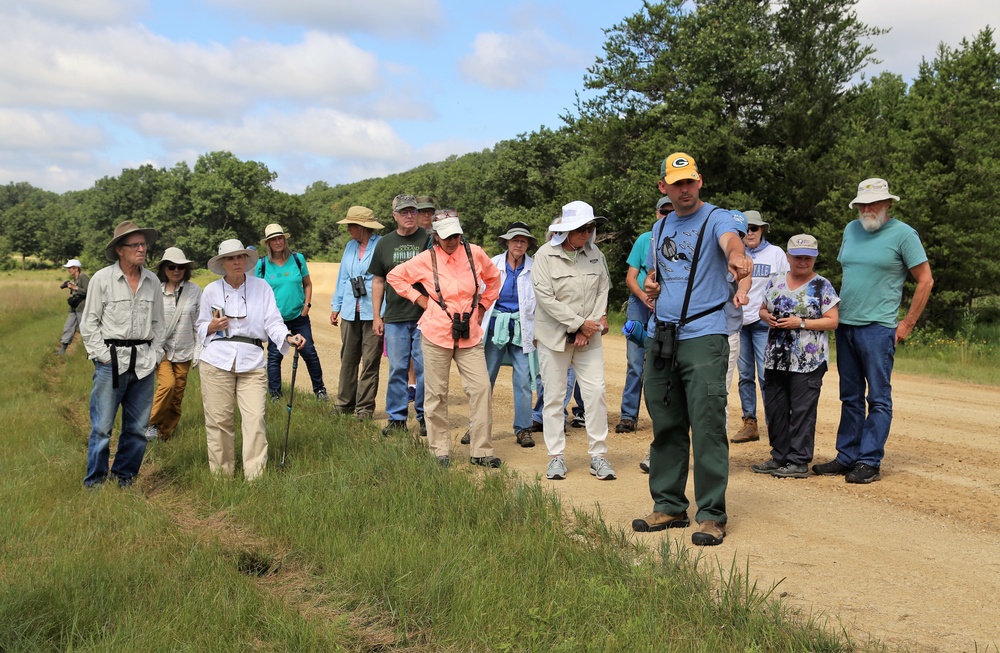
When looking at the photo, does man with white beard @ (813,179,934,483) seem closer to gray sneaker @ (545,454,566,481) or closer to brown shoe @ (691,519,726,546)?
brown shoe @ (691,519,726,546)

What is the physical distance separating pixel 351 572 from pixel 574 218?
3646mm

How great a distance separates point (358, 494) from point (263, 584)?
4.81 ft

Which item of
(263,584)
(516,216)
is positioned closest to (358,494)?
(263,584)

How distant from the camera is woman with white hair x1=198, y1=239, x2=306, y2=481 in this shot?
22.8 ft

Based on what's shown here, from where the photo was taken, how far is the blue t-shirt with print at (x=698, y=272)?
5520 millimetres

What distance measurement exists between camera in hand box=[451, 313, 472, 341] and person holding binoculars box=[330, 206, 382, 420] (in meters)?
2.20

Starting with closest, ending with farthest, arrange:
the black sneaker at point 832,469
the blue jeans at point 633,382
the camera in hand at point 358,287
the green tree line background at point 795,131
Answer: the black sneaker at point 832,469 < the blue jeans at point 633,382 < the camera in hand at point 358,287 < the green tree line background at point 795,131

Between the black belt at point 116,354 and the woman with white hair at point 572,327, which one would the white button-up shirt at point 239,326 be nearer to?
the black belt at point 116,354

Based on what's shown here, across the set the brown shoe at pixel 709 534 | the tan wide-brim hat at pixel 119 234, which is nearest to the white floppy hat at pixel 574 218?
the brown shoe at pixel 709 534

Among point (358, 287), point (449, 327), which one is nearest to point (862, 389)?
point (449, 327)

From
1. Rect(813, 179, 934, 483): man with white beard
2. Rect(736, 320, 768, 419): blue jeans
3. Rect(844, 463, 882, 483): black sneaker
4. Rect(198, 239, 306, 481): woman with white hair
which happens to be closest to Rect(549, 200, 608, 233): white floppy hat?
Rect(813, 179, 934, 483): man with white beard

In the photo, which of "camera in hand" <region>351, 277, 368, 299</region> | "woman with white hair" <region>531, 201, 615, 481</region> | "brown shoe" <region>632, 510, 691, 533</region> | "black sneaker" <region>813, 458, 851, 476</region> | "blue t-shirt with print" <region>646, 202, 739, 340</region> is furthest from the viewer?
"camera in hand" <region>351, 277, 368, 299</region>

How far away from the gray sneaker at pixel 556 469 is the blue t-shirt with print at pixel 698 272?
2.11 metres

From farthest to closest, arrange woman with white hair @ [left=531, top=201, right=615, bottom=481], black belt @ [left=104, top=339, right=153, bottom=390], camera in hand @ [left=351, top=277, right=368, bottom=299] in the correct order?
camera in hand @ [left=351, top=277, right=368, bottom=299]
woman with white hair @ [left=531, top=201, right=615, bottom=481]
black belt @ [left=104, top=339, right=153, bottom=390]
